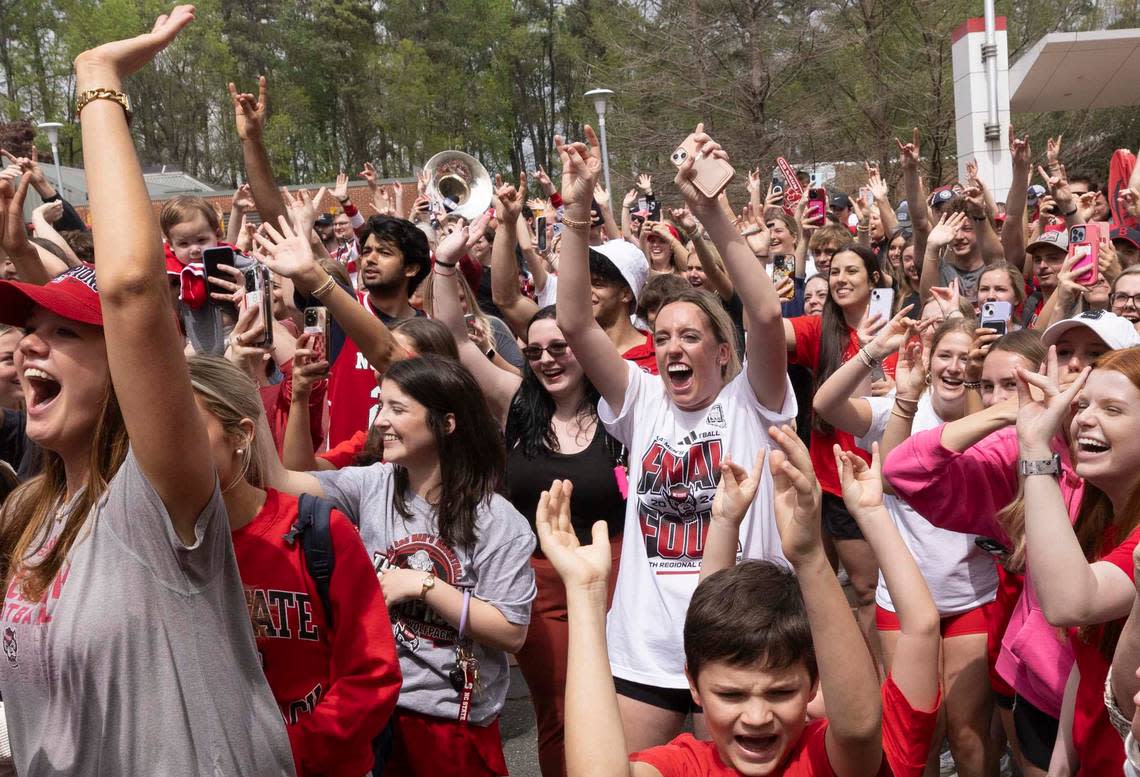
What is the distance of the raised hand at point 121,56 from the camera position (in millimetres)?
1702

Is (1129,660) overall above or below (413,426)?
below

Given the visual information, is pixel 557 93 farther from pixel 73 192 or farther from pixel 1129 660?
pixel 1129 660

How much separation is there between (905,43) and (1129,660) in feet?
93.2

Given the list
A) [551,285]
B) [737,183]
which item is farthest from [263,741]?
[737,183]

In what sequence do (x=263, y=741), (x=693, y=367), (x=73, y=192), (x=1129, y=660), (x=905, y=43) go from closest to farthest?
1. (x=263, y=741)
2. (x=1129, y=660)
3. (x=693, y=367)
4. (x=905, y=43)
5. (x=73, y=192)

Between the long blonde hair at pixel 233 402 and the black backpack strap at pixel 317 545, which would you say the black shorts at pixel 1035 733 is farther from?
the long blonde hair at pixel 233 402

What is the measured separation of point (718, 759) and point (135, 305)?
4.77 ft

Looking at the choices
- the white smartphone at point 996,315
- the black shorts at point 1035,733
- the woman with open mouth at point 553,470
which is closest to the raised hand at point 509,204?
the woman with open mouth at point 553,470

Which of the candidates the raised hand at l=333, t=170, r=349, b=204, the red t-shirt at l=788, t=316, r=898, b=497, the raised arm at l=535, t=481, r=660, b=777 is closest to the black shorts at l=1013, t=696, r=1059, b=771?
the raised arm at l=535, t=481, r=660, b=777

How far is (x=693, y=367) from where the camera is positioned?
3.61 m

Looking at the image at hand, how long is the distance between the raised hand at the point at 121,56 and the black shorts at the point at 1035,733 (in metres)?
2.65

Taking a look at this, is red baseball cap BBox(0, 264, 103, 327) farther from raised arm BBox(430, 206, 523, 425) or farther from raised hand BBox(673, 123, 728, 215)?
raised arm BBox(430, 206, 523, 425)

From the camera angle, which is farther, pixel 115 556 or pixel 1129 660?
pixel 1129 660

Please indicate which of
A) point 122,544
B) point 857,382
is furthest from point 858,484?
point 857,382
